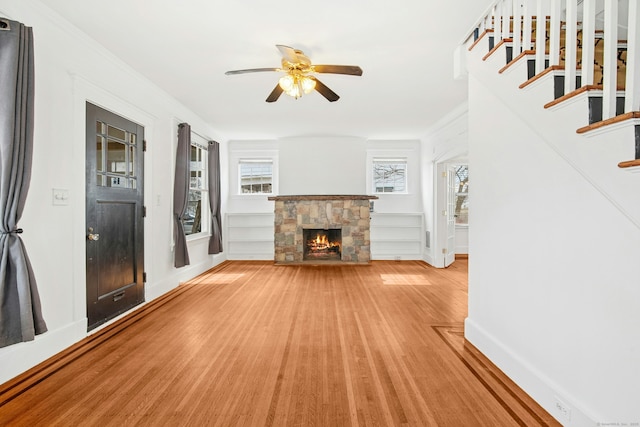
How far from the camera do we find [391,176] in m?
7.17

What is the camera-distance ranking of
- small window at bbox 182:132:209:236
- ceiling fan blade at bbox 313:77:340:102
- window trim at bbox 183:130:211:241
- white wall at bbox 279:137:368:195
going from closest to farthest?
ceiling fan blade at bbox 313:77:340:102, small window at bbox 182:132:209:236, window trim at bbox 183:130:211:241, white wall at bbox 279:137:368:195

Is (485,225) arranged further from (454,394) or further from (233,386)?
(233,386)

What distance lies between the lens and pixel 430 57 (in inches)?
127

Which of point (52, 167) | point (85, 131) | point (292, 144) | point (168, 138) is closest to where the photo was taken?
point (52, 167)

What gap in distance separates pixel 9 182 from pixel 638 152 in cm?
338

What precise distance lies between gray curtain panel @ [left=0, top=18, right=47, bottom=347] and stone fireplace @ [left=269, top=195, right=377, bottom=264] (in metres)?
4.56

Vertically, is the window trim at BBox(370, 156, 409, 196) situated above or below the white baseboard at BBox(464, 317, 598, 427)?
above

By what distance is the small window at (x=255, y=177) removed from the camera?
724 centimetres

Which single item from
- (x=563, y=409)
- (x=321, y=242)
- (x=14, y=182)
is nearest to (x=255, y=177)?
(x=321, y=242)

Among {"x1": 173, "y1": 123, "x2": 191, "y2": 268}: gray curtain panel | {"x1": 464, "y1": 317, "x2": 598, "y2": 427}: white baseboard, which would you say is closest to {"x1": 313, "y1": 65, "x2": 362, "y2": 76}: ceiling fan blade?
{"x1": 464, "y1": 317, "x2": 598, "y2": 427}: white baseboard

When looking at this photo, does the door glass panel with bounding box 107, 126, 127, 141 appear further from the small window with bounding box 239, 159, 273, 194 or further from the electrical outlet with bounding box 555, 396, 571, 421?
the electrical outlet with bounding box 555, 396, 571, 421

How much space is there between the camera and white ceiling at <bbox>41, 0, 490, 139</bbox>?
244 centimetres

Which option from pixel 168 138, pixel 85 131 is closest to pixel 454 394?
pixel 85 131

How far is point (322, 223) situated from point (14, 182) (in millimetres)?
4971
